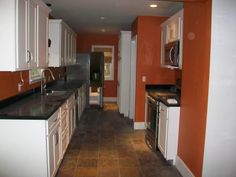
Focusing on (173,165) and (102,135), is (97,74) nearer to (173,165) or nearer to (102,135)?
(102,135)

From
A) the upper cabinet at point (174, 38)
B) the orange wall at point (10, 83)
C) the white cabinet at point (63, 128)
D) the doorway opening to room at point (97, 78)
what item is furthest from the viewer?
the doorway opening to room at point (97, 78)

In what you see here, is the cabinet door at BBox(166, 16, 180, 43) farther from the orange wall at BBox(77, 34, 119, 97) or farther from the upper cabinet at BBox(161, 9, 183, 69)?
the orange wall at BBox(77, 34, 119, 97)

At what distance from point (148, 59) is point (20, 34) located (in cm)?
331

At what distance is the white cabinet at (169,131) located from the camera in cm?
351

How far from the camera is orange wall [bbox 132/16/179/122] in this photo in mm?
5352

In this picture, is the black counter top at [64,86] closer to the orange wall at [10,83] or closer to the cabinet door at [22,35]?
the orange wall at [10,83]

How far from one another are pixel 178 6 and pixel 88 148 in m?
2.92

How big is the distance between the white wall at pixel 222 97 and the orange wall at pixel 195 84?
0.21 feet

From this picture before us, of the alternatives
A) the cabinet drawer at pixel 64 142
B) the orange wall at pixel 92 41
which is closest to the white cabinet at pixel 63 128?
the cabinet drawer at pixel 64 142

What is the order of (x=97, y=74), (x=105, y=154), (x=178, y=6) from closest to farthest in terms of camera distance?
(x=105, y=154) < (x=178, y=6) < (x=97, y=74)

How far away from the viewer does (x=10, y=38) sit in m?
2.45

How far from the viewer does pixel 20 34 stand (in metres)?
2.55

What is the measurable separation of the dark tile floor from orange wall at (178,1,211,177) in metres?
0.53

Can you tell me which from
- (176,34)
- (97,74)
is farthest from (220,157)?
(97,74)
